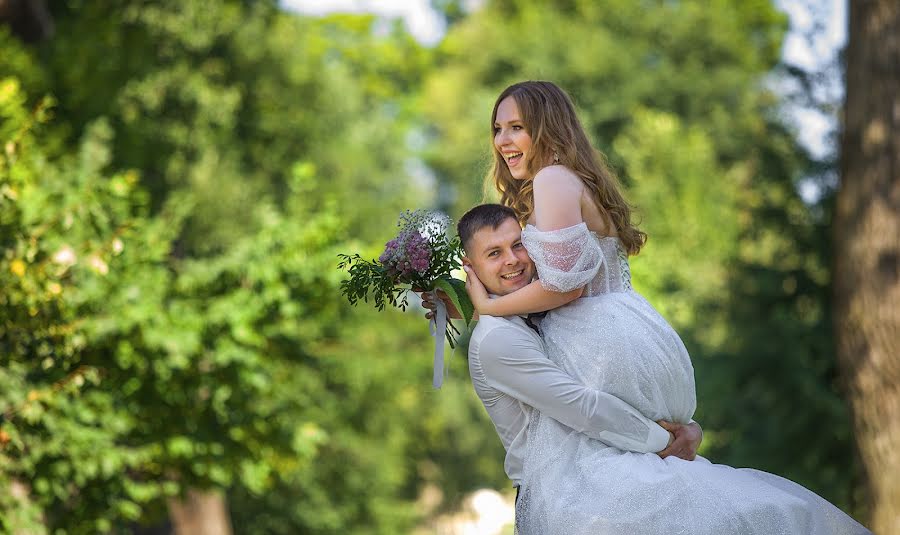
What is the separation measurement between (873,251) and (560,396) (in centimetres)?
398

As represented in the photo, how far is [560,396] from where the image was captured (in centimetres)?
376

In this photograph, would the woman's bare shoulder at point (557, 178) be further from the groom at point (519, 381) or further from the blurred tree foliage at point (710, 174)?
the blurred tree foliage at point (710, 174)

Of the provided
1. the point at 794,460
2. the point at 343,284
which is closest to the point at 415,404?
the point at 794,460

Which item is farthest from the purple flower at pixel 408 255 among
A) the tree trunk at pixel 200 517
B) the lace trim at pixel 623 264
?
the tree trunk at pixel 200 517

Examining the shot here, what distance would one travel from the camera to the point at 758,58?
27.1m

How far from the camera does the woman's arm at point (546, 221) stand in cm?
388

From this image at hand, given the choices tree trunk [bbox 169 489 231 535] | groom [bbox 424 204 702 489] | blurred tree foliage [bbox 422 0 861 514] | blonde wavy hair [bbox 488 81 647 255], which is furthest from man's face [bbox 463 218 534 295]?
tree trunk [bbox 169 489 231 535]

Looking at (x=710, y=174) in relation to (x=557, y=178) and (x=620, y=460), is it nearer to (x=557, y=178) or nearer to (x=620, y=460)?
(x=557, y=178)

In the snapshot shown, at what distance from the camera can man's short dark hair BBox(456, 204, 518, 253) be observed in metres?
4.00

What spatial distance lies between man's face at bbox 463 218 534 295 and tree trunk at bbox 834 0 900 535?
Result: 3628 mm

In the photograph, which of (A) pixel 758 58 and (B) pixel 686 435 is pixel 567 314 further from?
(A) pixel 758 58

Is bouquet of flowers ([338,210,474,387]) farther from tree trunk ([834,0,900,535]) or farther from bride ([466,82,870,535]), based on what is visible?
tree trunk ([834,0,900,535])

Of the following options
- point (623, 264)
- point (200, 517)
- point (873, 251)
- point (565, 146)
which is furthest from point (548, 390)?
point (200, 517)

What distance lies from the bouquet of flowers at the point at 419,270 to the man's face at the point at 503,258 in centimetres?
11
